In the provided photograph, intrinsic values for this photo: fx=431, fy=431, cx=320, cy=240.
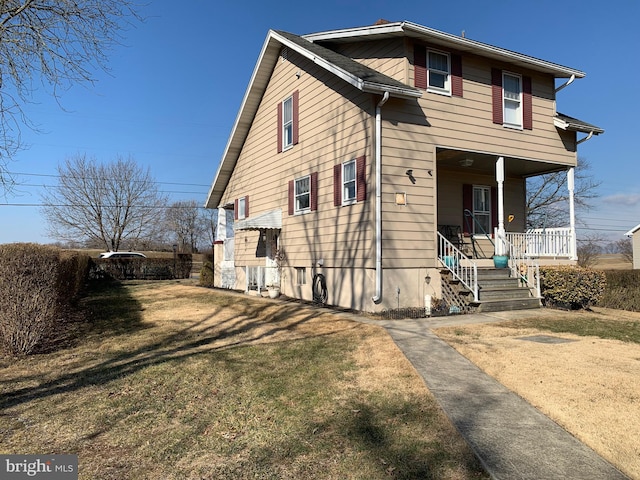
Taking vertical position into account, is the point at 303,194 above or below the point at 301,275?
above

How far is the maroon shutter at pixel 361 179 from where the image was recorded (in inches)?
415

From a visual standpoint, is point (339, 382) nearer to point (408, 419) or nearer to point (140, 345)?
point (408, 419)

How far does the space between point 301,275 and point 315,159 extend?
366 centimetres

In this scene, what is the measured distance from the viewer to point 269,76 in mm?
16109

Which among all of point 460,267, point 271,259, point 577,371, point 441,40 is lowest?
point 577,371

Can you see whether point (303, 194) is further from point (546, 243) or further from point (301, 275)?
point (546, 243)

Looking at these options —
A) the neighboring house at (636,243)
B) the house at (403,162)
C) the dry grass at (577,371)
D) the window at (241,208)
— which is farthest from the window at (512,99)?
the neighboring house at (636,243)

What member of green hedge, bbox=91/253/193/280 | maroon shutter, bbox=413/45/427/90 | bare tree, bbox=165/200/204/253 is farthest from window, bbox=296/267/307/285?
bare tree, bbox=165/200/204/253

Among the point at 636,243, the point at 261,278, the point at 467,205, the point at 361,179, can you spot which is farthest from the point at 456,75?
A: the point at 636,243

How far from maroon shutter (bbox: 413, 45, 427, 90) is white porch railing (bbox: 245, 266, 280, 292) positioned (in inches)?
303

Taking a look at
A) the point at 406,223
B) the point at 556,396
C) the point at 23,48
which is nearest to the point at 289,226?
the point at 406,223

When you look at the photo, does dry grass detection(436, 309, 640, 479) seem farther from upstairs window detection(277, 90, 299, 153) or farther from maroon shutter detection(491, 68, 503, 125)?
upstairs window detection(277, 90, 299, 153)

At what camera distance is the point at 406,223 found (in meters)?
10.4

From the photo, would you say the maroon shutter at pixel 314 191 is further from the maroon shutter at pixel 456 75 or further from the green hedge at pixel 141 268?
the green hedge at pixel 141 268
